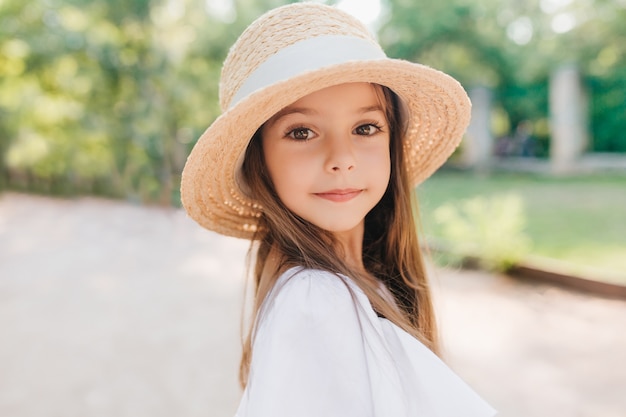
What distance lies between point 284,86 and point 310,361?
0.47 metres

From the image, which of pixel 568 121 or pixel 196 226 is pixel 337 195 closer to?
pixel 196 226

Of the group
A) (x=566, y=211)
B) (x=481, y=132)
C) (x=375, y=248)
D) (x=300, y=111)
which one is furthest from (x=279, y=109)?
(x=481, y=132)

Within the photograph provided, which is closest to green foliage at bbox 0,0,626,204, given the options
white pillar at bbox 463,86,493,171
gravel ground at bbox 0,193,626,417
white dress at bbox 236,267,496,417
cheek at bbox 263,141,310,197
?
white pillar at bbox 463,86,493,171

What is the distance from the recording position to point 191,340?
372cm

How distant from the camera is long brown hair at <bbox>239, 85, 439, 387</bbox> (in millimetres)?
1152

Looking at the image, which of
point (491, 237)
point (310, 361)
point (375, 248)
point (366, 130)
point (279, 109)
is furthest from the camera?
point (491, 237)

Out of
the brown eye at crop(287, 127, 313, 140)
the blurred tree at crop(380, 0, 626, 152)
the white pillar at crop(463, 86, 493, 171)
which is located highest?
the blurred tree at crop(380, 0, 626, 152)

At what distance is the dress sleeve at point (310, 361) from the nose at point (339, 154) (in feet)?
0.92

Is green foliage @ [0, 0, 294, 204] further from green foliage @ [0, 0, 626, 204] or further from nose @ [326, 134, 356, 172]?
nose @ [326, 134, 356, 172]

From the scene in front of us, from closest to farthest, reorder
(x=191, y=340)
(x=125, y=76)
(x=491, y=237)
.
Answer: (x=191, y=340) < (x=491, y=237) < (x=125, y=76)

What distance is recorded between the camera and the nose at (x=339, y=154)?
1.14 metres

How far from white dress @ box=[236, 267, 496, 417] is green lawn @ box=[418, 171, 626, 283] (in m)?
1.42

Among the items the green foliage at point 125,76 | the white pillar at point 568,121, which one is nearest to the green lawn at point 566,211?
the white pillar at point 568,121

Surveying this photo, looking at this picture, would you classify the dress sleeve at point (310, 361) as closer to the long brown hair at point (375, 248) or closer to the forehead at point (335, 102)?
the long brown hair at point (375, 248)
